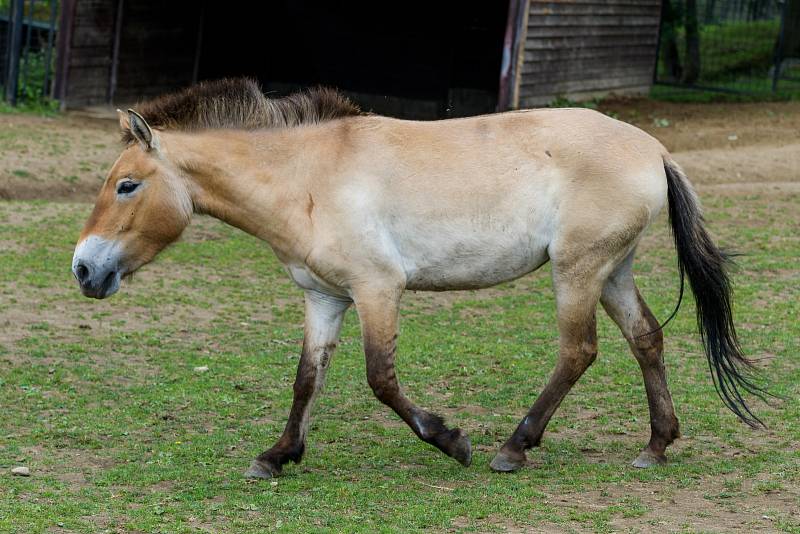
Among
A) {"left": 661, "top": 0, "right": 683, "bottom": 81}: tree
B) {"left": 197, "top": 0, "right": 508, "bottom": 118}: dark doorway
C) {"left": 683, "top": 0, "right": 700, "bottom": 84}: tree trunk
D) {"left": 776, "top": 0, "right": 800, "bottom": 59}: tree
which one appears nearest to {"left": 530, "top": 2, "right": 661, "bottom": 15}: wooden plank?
{"left": 661, "top": 0, "right": 683, "bottom": 81}: tree

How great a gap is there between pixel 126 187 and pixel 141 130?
0.93 feet

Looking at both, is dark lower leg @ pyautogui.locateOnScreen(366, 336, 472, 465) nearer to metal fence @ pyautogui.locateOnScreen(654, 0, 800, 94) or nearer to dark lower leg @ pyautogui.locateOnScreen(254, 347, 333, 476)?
dark lower leg @ pyautogui.locateOnScreen(254, 347, 333, 476)

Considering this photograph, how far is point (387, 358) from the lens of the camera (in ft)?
16.6

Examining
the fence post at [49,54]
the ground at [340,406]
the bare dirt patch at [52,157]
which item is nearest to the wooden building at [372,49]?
the fence post at [49,54]

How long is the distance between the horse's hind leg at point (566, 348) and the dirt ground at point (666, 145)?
24.2ft

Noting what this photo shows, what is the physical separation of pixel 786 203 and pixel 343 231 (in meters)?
7.88

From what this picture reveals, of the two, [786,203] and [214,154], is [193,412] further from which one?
[786,203]

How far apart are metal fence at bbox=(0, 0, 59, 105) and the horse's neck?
10.6m

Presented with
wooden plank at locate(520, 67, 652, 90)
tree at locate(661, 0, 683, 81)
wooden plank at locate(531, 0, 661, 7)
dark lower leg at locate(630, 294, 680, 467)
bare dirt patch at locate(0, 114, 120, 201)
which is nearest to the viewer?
dark lower leg at locate(630, 294, 680, 467)

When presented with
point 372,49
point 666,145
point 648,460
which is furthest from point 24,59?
point 648,460

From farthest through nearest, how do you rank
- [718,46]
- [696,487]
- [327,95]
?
[718,46] < [327,95] < [696,487]

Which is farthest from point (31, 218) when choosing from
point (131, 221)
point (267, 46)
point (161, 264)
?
point (267, 46)

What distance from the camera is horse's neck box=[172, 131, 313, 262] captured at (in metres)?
5.15

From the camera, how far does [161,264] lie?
923 cm
